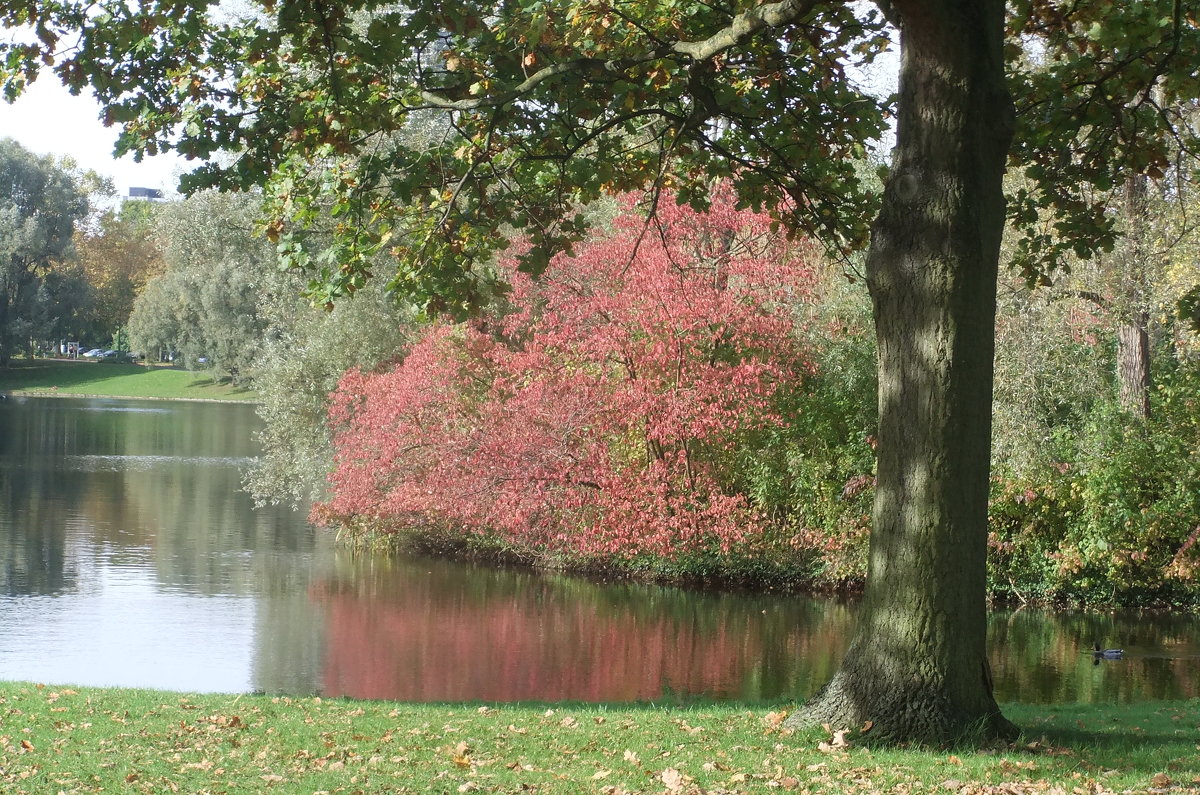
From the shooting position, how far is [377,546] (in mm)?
27328

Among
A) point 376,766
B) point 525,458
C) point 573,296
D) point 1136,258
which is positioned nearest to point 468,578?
point 525,458

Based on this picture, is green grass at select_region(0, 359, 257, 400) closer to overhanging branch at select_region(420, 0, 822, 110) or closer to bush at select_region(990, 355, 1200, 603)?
bush at select_region(990, 355, 1200, 603)

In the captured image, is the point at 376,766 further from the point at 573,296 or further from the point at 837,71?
the point at 573,296

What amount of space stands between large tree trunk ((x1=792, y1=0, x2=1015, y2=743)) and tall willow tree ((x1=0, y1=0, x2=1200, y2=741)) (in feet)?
0.04

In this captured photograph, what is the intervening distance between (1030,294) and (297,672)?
12.5 m

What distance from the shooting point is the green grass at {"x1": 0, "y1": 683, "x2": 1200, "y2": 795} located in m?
6.23

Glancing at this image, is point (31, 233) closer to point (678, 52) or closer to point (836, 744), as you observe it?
point (678, 52)

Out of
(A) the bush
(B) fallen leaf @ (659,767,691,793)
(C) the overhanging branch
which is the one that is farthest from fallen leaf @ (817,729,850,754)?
(A) the bush

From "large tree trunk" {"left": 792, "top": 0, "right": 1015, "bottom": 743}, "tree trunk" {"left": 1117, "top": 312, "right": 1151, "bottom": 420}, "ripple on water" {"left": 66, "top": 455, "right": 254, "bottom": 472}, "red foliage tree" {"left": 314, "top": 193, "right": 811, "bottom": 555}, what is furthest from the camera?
"ripple on water" {"left": 66, "top": 455, "right": 254, "bottom": 472}

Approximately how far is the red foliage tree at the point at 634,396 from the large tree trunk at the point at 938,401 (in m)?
13.7

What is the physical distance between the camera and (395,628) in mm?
18844

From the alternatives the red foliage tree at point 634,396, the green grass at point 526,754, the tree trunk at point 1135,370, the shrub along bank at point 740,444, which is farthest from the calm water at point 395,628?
the green grass at point 526,754

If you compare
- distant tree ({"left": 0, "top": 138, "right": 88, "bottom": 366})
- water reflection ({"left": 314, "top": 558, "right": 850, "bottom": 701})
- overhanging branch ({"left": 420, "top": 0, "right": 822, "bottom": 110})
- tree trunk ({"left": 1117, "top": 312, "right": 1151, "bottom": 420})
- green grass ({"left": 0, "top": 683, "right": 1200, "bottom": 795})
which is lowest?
water reflection ({"left": 314, "top": 558, "right": 850, "bottom": 701})

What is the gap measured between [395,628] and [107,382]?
69.3m
